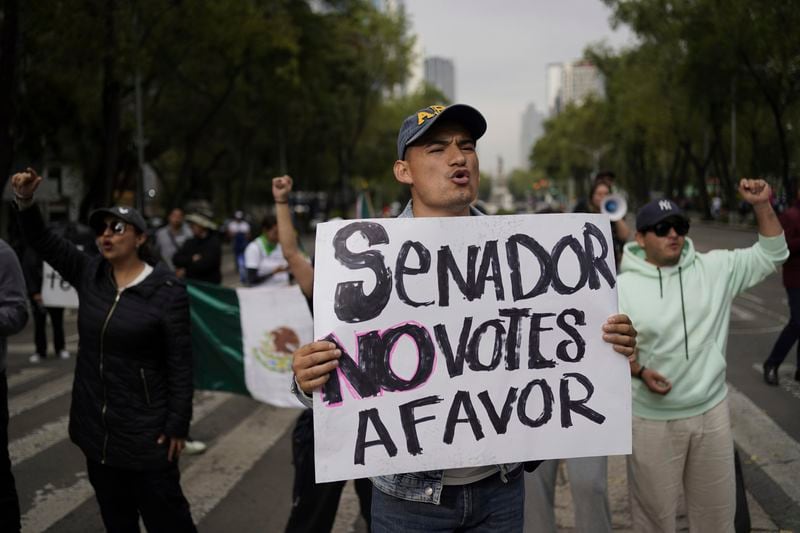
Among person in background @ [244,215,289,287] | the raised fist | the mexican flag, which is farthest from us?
person in background @ [244,215,289,287]

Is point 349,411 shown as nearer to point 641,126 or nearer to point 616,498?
point 616,498

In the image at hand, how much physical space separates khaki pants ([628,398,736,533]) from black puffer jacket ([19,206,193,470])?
208 cm

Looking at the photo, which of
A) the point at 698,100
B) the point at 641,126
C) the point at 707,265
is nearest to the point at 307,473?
the point at 707,265

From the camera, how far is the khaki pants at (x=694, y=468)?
3668 millimetres

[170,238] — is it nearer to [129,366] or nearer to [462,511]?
[129,366]

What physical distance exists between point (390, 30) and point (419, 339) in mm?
45004

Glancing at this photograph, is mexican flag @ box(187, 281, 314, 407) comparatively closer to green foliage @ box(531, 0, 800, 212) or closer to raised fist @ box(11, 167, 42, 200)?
raised fist @ box(11, 167, 42, 200)

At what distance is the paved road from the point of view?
5066mm

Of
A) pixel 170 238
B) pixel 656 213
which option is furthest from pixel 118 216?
pixel 170 238

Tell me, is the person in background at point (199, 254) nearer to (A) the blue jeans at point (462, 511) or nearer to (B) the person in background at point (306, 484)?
(B) the person in background at point (306, 484)

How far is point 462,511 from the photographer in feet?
8.34

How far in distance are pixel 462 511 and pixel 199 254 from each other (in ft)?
22.5

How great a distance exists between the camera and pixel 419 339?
252cm

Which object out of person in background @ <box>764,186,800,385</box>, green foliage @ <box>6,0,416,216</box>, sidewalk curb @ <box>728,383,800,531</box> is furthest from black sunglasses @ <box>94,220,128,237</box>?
green foliage @ <box>6,0,416,216</box>
